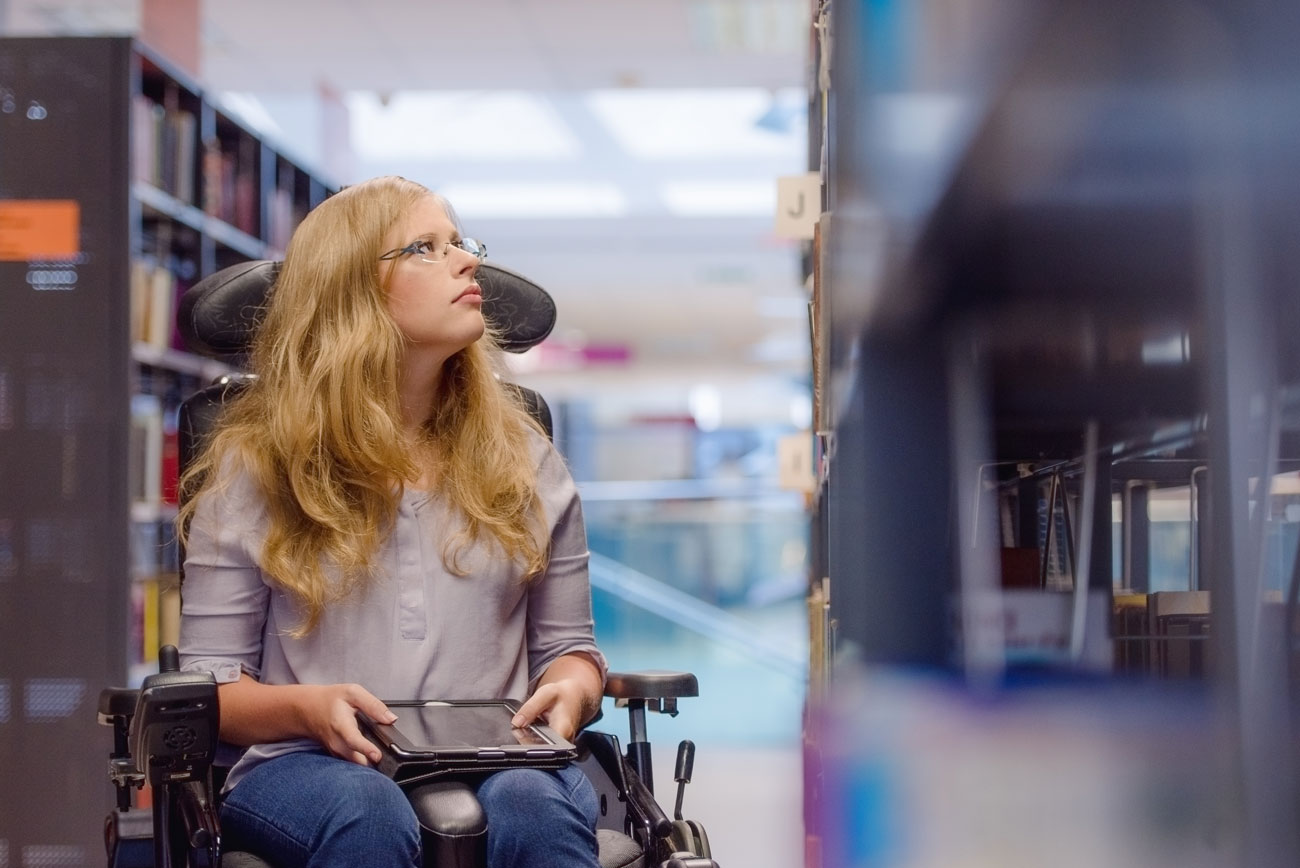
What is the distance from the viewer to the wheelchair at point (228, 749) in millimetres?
1396

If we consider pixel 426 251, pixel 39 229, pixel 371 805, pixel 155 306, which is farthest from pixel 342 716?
pixel 155 306

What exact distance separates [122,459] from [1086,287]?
250cm

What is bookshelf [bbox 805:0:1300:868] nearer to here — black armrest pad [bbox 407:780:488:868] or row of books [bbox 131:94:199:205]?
black armrest pad [bbox 407:780:488:868]

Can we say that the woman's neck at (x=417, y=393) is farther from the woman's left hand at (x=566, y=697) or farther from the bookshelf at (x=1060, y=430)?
the bookshelf at (x=1060, y=430)

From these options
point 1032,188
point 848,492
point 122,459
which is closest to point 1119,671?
point 848,492

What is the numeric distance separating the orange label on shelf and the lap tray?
2.07 m

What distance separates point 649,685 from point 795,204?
938mm

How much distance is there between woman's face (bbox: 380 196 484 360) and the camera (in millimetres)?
1737

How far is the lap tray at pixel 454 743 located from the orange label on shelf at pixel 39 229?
2.07 metres

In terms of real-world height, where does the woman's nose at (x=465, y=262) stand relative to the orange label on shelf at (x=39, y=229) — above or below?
below

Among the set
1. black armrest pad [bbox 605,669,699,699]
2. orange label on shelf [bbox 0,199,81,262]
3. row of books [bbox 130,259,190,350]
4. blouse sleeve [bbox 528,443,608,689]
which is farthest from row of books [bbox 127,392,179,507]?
black armrest pad [bbox 605,669,699,699]

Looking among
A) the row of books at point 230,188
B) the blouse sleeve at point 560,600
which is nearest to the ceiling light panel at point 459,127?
the row of books at point 230,188

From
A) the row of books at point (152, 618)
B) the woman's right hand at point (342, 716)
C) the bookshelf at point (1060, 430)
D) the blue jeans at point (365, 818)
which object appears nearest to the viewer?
the bookshelf at point (1060, 430)

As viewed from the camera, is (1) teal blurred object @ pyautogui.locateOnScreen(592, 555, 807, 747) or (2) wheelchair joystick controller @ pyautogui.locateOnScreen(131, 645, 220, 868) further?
(1) teal blurred object @ pyautogui.locateOnScreen(592, 555, 807, 747)
